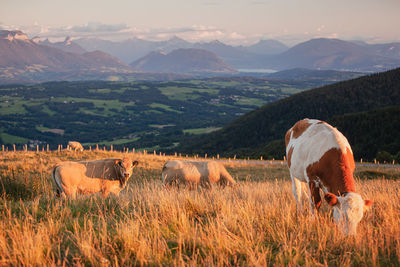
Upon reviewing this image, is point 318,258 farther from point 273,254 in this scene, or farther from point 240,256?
point 240,256

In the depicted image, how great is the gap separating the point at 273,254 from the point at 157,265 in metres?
1.77

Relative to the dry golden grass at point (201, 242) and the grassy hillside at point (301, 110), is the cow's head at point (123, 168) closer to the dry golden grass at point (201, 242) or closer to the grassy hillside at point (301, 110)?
the dry golden grass at point (201, 242)

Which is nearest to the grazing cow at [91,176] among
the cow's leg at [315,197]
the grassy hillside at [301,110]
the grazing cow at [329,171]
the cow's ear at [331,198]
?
the grazing cow at [329,171]

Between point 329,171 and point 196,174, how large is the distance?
979 cm

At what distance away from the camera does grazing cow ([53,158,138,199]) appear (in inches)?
505

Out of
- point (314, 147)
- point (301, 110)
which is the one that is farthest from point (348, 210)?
point (301, 110)

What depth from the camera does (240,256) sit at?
4.89 meters

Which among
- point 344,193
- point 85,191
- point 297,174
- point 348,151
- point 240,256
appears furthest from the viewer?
point 85,191

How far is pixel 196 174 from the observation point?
16.4 m

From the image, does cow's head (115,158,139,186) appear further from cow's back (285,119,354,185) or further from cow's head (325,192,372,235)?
cow's head (325,192,372,235)

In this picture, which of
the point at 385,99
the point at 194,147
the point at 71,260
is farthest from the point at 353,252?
the point at 385,99

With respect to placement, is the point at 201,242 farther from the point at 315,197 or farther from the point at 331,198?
the point at 315,197

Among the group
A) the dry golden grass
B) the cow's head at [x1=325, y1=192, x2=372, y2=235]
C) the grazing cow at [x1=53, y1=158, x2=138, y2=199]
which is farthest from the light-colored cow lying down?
the cow's head at [x1=325, y1=192, x2=372, y2=235]

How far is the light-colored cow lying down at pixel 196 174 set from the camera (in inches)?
640
